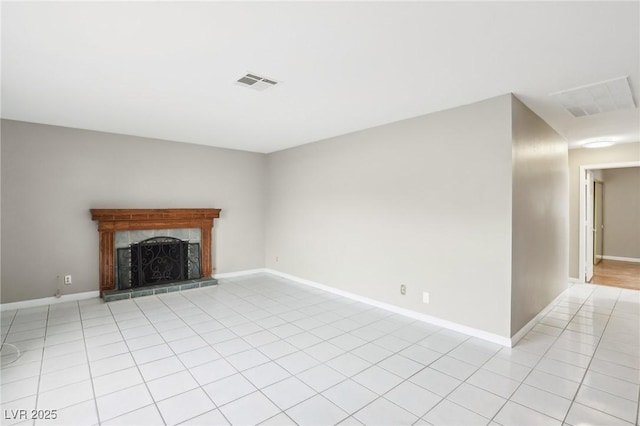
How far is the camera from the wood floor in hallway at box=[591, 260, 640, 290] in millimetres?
5664

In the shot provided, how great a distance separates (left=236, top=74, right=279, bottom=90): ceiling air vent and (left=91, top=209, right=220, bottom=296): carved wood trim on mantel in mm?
3203

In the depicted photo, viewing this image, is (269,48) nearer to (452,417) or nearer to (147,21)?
(147,21)

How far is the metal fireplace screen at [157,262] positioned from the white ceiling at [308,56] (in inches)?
85.4

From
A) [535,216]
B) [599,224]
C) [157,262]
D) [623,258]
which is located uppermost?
Answer: [535,216]

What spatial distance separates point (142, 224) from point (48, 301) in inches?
60.9

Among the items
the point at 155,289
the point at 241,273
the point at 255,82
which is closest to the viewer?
the point at 255,82

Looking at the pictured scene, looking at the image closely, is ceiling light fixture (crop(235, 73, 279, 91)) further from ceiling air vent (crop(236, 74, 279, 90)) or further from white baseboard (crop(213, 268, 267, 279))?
white baseboard (crop(213, 268, 267, 279))

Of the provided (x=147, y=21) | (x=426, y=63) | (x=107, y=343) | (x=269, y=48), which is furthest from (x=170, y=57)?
(x=107, y=343)

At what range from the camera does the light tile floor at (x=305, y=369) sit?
2.05m

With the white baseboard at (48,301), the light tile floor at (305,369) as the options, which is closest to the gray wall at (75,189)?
the white baseboard at (48,301)

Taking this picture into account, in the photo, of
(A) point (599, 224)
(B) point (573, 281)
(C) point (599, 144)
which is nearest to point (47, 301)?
(B) point (573, 281)

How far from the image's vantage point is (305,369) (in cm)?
262

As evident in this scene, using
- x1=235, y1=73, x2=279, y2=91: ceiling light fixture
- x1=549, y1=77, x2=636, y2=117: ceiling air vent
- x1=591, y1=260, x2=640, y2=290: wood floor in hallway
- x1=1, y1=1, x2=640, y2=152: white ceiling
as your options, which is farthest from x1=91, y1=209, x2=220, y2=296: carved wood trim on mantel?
x1=591, y1=260, x2=640, y2=290: wood floor in hallway

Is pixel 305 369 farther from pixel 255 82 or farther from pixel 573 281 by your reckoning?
pixel 573 281
